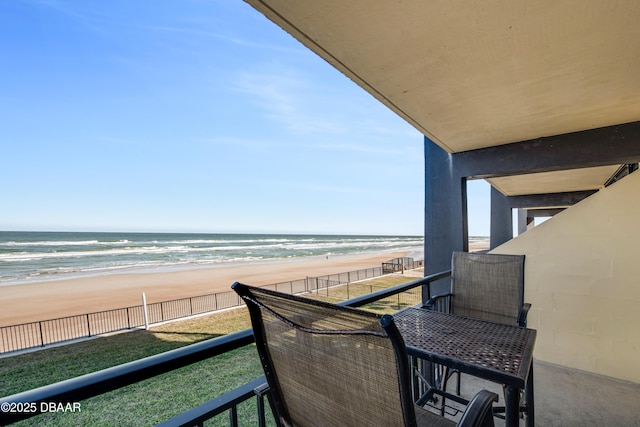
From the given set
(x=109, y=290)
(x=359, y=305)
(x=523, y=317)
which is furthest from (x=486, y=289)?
(x=109, y=290)

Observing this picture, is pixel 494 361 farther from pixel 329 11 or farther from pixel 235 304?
pixel 235 304

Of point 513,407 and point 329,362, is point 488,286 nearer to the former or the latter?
point 513,407

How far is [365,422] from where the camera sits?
2.19 ft

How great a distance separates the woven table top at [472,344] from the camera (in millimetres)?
1061

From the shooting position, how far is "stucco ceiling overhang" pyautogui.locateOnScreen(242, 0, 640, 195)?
111 centimetres

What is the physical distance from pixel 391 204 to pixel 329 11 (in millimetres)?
36616

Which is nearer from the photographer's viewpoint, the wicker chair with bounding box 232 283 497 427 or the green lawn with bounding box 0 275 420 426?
the wicker chair with bounding box 232 283 497 427

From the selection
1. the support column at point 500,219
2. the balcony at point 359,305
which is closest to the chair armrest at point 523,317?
the balcony at point 359,305

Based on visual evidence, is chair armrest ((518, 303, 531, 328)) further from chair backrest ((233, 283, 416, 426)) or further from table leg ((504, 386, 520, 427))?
chair backrest ((233, 283, 416, 426))

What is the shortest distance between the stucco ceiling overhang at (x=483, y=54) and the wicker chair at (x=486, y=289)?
1.12 m

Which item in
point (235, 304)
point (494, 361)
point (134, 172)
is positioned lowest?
point (235, 304)

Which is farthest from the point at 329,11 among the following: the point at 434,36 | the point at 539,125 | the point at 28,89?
the point at 28,89

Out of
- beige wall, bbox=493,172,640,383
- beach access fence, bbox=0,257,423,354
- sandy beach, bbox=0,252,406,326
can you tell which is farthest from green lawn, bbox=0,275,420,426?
sandy beach, bbox=0,252,406,326

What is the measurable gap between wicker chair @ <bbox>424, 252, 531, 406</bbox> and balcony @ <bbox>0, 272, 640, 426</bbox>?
0.75ft
